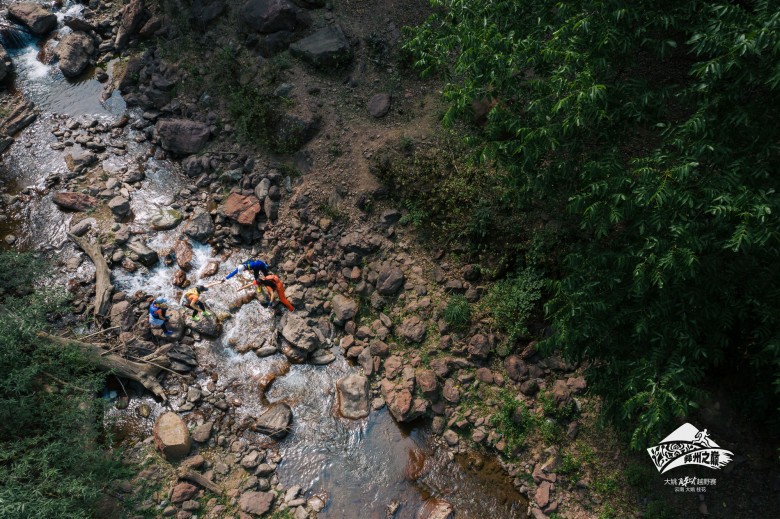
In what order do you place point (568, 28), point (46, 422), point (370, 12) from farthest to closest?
point (370, 12) < point (46, 422) < point (568, 28)

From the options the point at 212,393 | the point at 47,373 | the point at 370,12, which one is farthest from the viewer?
the point at 370,12

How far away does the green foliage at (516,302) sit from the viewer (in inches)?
441

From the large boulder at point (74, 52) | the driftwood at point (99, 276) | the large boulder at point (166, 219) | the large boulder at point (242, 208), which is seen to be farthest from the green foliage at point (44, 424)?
the large boulder at point (74, 52)

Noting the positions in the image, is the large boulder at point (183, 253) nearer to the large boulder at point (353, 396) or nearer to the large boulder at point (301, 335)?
the large boulder at point (301, 335)

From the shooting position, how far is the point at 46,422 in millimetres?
10016

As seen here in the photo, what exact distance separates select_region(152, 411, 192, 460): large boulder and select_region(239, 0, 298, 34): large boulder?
38.6 ft

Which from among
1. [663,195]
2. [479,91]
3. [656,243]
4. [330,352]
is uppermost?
[479,91]

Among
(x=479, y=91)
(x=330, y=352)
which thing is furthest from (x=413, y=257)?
(x=479, y=91)

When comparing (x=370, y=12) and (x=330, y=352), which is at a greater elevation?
(x=370, y=12)

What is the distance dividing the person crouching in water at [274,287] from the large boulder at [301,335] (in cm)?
50

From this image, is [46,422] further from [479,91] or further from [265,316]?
[479,91]

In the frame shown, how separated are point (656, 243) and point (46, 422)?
11295 mm

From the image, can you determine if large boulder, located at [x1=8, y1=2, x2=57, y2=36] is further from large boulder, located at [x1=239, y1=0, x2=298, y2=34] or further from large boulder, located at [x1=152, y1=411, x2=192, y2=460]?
large boulder, located at [x1=152, y1=411, x2=192, y2=460]

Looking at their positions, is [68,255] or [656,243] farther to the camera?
[68,255]
